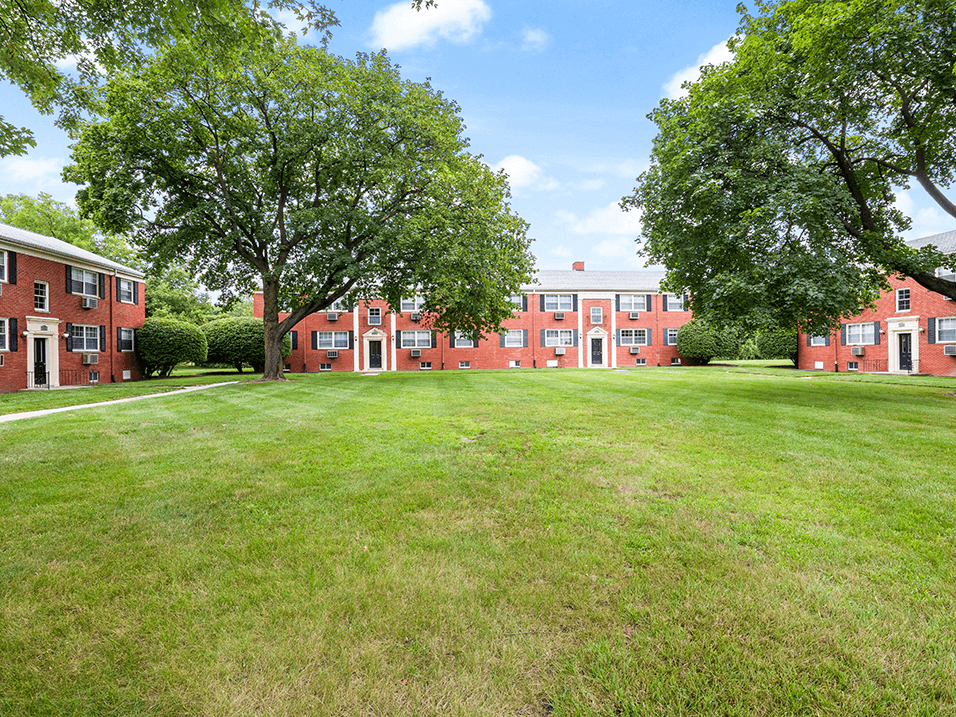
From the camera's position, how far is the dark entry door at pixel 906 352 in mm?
25391

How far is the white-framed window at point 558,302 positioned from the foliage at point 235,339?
65.5 feet

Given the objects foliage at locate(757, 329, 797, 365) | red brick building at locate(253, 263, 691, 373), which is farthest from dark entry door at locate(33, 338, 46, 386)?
foliage at locate(757, 329, 797, 365)

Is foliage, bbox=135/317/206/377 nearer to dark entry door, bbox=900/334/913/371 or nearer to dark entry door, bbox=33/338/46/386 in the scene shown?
dark entry door, bbox=33/338/46/386

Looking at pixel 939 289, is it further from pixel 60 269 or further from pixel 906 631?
pixel 60 269

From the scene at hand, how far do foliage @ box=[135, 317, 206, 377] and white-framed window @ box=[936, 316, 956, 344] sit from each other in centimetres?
4074

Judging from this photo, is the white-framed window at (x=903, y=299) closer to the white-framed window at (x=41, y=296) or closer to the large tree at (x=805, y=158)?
the large tree at (x=805, y=158)

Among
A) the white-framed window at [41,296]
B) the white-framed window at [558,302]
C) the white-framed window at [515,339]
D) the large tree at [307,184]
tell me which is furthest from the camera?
the white-framed window at [558,302]

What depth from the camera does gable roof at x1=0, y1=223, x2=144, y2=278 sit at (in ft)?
62.0

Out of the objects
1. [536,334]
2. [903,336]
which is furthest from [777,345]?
[536,334]

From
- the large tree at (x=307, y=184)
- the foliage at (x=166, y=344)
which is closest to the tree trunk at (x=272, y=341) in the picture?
the large tree at (x=307, y=184)

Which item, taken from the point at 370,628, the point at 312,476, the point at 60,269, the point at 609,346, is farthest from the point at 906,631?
the point at 609,346

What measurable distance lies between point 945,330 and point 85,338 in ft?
146

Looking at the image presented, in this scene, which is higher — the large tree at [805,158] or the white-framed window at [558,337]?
the large tree at [805,158]

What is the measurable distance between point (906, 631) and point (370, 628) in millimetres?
2648
